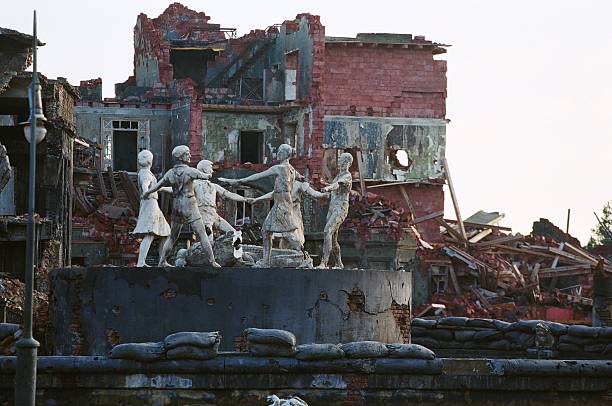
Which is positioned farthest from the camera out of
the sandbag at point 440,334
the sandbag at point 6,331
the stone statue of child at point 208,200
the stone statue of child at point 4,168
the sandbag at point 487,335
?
the stone statue of child at point 4,168

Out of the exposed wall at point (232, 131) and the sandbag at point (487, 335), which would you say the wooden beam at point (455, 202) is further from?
the sandbag at point (487, 335)

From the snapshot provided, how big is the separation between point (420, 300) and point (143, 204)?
28138mm

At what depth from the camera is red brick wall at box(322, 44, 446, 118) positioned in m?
68.2

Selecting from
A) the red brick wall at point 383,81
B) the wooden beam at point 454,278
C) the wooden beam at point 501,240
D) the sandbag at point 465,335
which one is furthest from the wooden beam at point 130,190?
the sandbag at point 465,335

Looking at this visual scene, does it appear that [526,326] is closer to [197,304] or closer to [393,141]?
[197,304]

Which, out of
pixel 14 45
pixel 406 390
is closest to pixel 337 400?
pixel 406 390

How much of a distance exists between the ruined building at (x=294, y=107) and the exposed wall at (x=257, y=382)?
40.7 meters

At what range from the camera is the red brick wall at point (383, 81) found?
68.2 metres

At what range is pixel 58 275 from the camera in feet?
92.5

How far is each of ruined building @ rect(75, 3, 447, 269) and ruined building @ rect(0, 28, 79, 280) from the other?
60.9 ft

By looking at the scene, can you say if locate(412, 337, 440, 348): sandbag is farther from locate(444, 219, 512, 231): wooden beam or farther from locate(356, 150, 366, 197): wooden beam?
locate(444, 219, 512, 231): wooden beam

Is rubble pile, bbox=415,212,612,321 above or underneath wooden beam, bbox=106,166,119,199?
underneath

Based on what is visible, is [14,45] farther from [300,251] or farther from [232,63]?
[232,63]

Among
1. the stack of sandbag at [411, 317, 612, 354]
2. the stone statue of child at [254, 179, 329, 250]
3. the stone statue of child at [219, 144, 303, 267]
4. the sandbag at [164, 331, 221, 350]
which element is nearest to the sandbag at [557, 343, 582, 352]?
the stack of sandbag at [411, 317, 612, 354]
